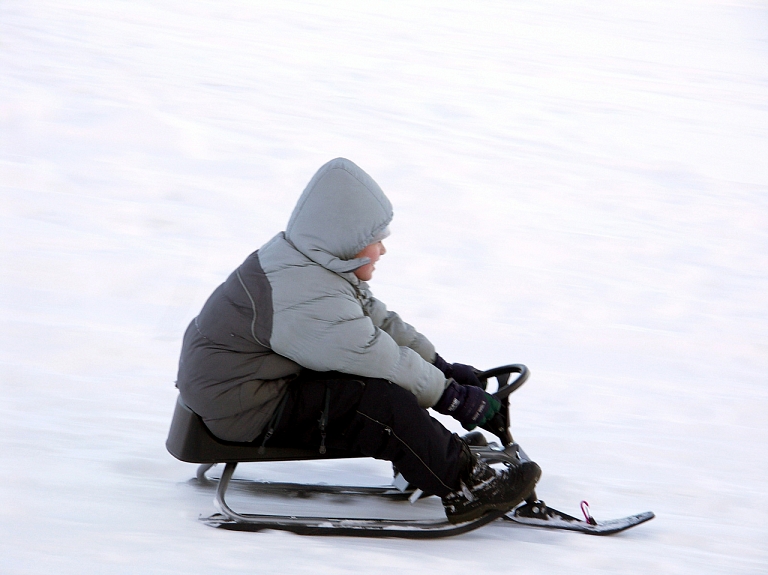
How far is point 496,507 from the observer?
2570 mm

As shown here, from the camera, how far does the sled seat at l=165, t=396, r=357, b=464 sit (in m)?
2.53

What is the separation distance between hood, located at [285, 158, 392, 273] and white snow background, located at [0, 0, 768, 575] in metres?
0.85

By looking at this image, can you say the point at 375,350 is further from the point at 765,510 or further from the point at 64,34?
the point at 64,34

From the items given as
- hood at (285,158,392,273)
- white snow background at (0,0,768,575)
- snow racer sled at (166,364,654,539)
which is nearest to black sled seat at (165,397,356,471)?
snow racer sled at (166,364,654,539)

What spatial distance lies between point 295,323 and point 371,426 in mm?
394

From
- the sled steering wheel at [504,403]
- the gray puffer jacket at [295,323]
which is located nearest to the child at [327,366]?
the gray puffer jacket at [295,323]

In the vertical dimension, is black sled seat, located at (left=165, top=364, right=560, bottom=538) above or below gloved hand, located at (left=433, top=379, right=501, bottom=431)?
below

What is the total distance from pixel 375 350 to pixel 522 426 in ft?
4.78

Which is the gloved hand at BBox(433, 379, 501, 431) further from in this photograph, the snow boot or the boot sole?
the boot sole

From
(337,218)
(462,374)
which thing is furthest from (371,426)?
(337,218)

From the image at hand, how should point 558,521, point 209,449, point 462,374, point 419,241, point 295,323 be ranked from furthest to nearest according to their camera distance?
1. point 419,241
2. point 462,374
3. point 558,521
4. point 209,449
5. point 295,323

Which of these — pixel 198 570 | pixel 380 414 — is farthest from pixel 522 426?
pixel 198 570

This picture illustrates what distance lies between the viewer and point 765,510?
3047mm

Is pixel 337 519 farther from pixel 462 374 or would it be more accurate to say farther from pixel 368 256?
pixel 368 256
